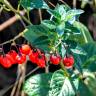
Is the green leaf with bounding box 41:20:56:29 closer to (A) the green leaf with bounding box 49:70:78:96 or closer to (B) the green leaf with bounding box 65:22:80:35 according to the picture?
(B) the green leaf with bounding box 65:22:80:35

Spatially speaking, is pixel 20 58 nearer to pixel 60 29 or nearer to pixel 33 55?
pixel 33 55

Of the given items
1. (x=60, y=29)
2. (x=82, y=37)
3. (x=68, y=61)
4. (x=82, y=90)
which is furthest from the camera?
(x=82, y=37)

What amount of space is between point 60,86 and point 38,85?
0.58 ft

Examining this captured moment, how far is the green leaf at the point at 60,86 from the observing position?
1315mm

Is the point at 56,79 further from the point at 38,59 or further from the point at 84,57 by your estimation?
the point at 84,57

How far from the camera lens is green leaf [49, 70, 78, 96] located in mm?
1315

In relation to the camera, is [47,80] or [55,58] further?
[47,80]

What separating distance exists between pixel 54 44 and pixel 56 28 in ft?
0.22

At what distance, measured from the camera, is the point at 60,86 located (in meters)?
1.33

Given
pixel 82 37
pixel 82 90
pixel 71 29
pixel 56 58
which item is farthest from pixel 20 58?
pixel 82 37

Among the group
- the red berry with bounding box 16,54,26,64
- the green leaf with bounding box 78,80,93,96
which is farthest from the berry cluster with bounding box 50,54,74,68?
the green leaf with bounding box 78,80,93,96

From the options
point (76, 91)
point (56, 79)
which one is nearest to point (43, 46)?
point (56, 79)

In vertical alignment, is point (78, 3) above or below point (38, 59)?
below

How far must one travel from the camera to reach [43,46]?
1.22 m
